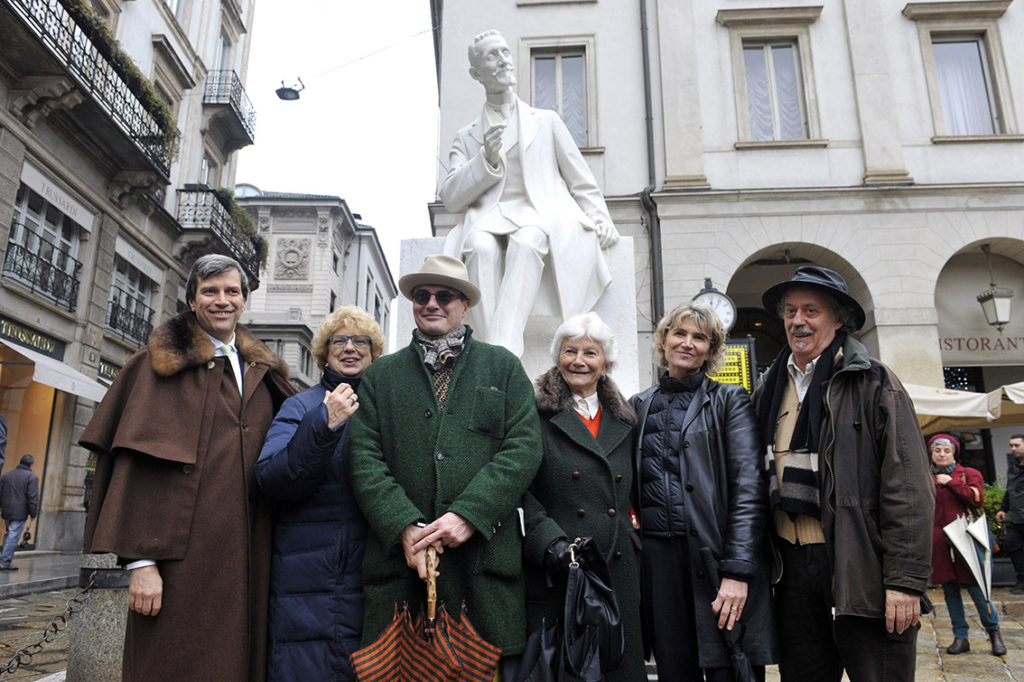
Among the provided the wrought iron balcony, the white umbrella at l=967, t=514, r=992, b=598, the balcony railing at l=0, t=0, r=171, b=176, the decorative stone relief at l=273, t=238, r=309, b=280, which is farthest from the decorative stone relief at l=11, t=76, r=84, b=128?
the decorative stone relief at l=273, t=238, r=309, b=280

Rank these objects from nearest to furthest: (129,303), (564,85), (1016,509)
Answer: (1016,509) < (564,85) < (129,303)

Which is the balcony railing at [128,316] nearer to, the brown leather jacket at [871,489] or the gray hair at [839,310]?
the gray hair at [839,310]

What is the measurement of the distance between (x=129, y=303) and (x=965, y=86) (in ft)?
62.8

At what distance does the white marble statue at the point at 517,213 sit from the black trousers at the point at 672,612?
68.6 inches

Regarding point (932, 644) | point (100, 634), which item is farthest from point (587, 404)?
point (932, 644)

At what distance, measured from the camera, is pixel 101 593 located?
3326mm

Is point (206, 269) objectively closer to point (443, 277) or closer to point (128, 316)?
point (443, 277)

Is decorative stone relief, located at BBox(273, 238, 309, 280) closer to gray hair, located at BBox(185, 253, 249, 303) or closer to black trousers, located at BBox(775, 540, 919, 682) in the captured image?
gray hair, located at BBox(185, 253, 249, 303)

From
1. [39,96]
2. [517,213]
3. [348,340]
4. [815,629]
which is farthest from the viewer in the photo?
[39,96]

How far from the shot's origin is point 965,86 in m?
14.1

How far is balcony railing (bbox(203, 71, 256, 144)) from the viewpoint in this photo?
2272 centimetres

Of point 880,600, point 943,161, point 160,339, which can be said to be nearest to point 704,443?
point 880,600

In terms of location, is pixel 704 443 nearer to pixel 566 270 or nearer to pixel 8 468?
pixel 566 270

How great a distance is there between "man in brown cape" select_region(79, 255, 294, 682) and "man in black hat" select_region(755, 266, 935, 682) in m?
1.70
